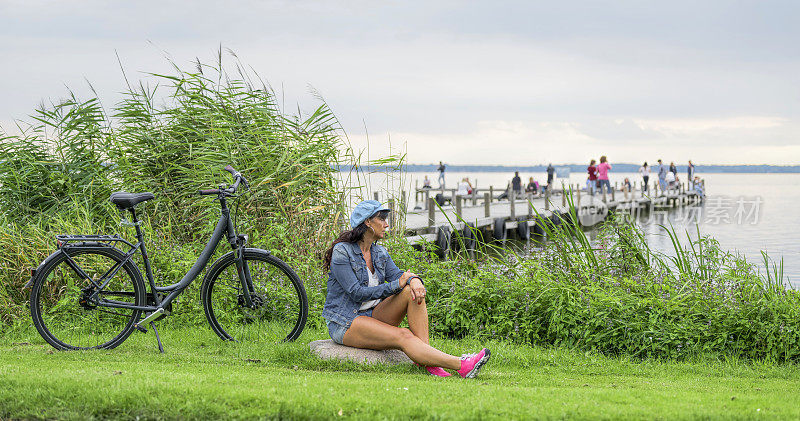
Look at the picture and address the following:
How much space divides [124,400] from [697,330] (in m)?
5.01

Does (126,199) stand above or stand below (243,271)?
above

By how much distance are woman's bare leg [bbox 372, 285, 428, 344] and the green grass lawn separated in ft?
1.11

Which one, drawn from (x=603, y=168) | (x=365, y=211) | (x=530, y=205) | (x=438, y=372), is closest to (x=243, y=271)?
(x=365, y=211)

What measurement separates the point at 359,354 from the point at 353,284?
63cm

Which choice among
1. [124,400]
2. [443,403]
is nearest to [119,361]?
[124,400]

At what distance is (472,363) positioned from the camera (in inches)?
216

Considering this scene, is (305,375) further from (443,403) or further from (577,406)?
(577,406)

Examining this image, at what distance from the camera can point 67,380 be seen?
4.87 m

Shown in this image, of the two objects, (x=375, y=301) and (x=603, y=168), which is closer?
(x=375, y=301)

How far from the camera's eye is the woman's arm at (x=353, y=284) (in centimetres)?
559

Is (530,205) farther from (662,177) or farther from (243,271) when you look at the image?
(662,177)

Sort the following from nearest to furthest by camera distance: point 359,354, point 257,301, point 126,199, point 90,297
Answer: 1. point 359,354
2. point 126,199
3. point 90,297
4. point 257,301

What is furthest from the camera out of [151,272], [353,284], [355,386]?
[151,272]

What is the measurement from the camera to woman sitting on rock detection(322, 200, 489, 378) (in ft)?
18.1
